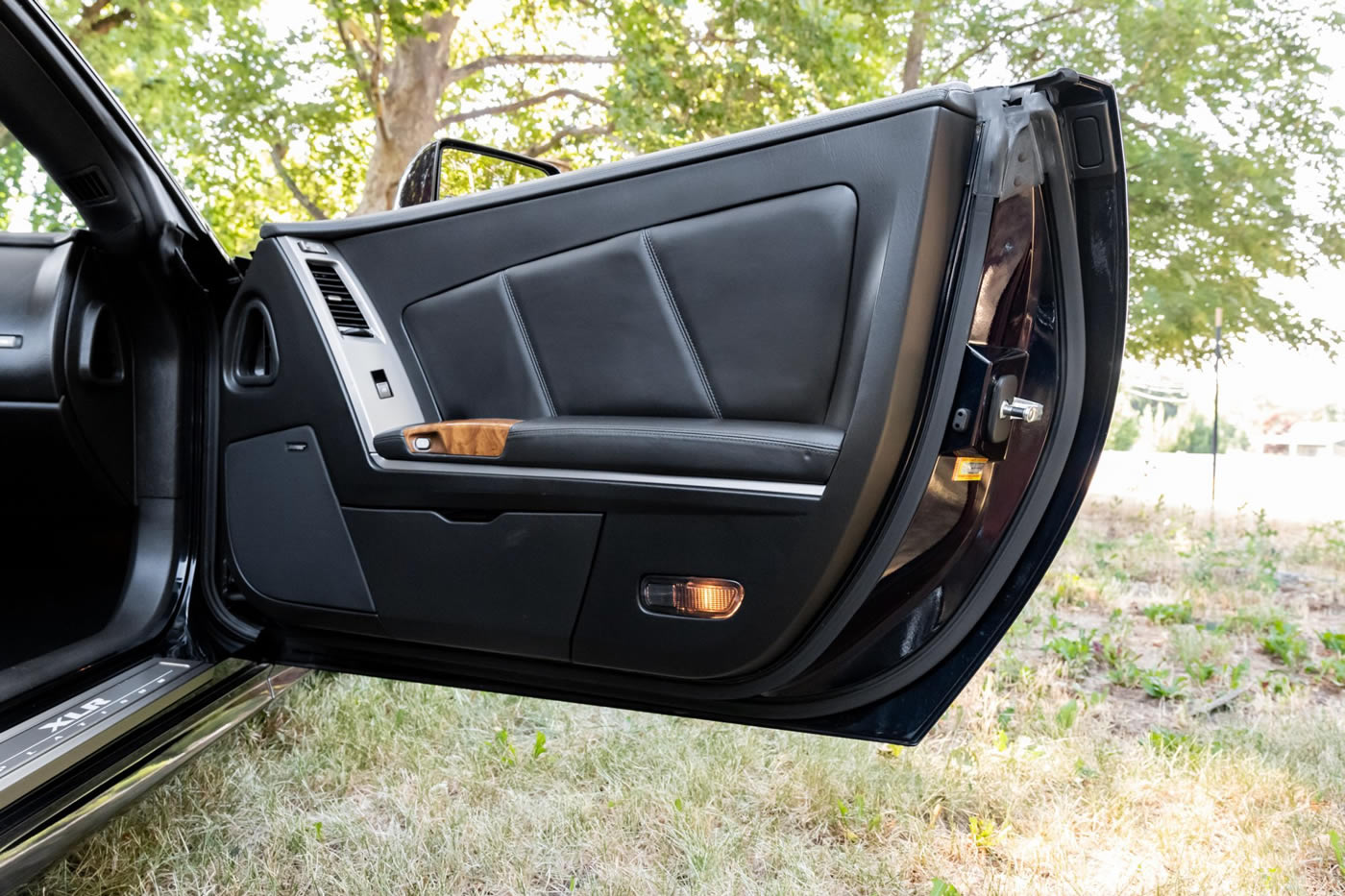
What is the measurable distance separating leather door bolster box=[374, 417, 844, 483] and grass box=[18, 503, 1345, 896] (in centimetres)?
83

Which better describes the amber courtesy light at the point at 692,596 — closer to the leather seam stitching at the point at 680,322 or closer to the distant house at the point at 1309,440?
the leather seam stitching at the point at 680,322

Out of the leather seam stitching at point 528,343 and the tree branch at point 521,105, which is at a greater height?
the tree branch at point 521,105

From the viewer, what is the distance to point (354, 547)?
5.77 ft

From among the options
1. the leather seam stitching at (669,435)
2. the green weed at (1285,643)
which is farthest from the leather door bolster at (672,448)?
the green weed at (1285,643)

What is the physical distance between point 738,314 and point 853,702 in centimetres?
66

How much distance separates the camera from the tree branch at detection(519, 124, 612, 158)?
9797 mm

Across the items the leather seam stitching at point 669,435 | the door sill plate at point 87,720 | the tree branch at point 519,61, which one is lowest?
the door sill plate at point 87,720

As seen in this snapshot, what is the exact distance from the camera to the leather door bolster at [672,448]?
1.42 m

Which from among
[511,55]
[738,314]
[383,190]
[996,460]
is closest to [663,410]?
[738,314]

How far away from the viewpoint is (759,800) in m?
2.13

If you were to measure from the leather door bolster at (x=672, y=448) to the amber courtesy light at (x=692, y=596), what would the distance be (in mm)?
167

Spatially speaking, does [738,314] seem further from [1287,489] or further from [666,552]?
[1287,489]

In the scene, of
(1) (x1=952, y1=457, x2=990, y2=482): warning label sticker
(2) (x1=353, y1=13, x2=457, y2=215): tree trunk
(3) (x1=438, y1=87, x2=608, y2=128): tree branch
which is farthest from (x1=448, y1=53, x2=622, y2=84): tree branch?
(1) (x1=952, y1=457, x2=990, y2=482): warning label sticker

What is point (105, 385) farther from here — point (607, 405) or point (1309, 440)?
point (1309, 440)
